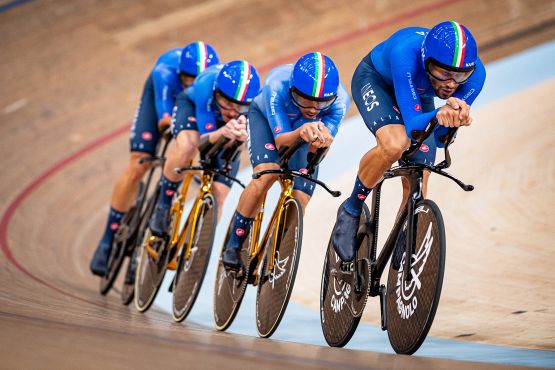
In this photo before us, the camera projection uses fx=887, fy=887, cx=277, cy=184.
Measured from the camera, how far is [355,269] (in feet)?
13.0

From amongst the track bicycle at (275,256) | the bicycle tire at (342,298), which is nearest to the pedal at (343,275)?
the bicycle tire at (342,298)

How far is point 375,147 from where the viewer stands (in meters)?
3.66

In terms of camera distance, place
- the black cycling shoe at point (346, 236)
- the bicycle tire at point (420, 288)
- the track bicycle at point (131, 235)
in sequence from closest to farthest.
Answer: the bicycle tire at point (420, 288) < the black cycling shoe at point (346, 236) < the track bicycle at point (131, 235)

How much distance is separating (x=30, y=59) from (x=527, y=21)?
227 inches

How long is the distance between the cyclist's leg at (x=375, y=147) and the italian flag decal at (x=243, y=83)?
2.93 ft

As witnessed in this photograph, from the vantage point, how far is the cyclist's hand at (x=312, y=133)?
3.84 m

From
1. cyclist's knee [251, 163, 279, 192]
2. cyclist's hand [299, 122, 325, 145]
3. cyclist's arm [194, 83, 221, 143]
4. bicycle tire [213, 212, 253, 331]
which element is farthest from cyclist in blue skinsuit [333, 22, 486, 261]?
cyclist's arm [194, 83, 221, 143]

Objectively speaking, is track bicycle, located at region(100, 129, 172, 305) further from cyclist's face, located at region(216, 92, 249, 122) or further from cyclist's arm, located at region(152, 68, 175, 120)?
cyclist's face, located at region(216, 92, 249, 122)

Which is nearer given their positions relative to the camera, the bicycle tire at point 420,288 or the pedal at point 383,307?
the bicycle tire at point 420,288

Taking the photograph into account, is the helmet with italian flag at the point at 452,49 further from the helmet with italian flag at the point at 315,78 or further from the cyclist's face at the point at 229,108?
the cyclist's face at the point at 229,108

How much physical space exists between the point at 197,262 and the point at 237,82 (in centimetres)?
102

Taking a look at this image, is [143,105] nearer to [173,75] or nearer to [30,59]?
[173,75]

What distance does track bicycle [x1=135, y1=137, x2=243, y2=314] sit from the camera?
4.89m

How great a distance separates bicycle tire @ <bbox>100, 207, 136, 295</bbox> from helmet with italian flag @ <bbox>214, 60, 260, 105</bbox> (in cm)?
165
